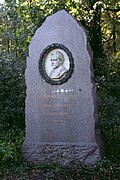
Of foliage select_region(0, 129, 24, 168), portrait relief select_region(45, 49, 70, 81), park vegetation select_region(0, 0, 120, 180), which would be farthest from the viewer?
portrait relief select_region(45, 49, 70, 81)

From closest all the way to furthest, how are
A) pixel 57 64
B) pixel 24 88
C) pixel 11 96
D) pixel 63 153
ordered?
pixel 63 153 → pixel 57 64 → pixel 11 96 → pixel 24 88

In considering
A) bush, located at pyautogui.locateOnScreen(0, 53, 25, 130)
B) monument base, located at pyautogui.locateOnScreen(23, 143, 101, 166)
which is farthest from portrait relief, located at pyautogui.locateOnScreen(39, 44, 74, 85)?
bush, located at pyautogui.locateOnScreen(0, 53, 25, 130)

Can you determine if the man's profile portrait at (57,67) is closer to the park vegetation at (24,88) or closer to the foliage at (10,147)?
the park vegetation at (24,88)

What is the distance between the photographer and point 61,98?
256 inches

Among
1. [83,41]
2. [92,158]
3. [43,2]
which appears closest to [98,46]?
[43,2]

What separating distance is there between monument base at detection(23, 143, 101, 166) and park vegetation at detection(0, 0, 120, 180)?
0.20 metres

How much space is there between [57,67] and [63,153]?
180cm

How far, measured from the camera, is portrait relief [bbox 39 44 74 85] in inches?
255

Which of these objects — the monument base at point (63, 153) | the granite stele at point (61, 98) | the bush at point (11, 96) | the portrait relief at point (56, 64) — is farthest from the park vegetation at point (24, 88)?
the portrait relief at point (56, 64)

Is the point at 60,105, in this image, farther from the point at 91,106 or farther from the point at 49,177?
the point at 49,177

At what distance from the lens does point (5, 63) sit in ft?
28.3

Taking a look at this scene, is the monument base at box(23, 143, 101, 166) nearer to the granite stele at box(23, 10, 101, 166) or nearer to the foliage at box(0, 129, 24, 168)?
the granite stele at box(23, 10, 101, 166)

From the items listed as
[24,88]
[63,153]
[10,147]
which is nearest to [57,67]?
[63,153]

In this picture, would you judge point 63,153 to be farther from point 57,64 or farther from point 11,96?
point 11,96
